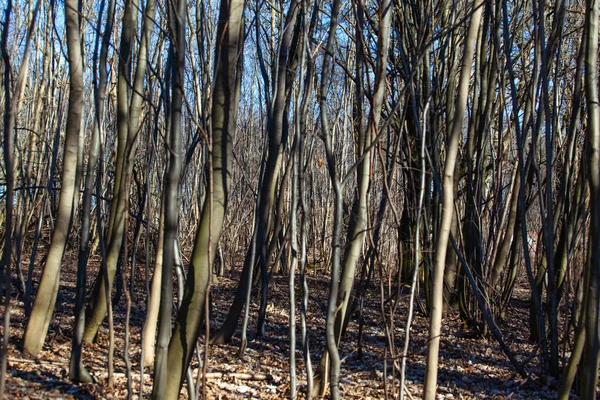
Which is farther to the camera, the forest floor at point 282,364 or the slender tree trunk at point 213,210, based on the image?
the forest floor at point 282,364

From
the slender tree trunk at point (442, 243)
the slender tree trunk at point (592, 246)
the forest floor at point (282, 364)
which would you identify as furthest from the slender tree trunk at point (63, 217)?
the slender tree trunk at point (592, 246)

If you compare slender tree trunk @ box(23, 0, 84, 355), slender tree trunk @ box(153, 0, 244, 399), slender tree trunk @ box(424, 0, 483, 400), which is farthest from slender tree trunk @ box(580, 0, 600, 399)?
slender tree trunk @ box(23, 0, 84, 355)

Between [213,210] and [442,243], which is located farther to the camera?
[442,243]

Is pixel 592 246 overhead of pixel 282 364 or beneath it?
overhead

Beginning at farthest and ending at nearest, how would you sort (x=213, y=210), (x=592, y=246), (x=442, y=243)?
(x=592, y=246) → (x=442, y=243) → (x=213, y=210)

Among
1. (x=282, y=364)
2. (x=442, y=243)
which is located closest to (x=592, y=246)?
(x=442, y=243)

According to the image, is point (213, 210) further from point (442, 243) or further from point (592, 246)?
point (592, 246)

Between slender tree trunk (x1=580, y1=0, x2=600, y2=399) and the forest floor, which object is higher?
slender tree trunk (x1=580, y1=0, x2=600, y2=399)

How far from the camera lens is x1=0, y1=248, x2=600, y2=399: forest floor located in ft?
10.5

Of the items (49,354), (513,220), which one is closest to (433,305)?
(49,354)

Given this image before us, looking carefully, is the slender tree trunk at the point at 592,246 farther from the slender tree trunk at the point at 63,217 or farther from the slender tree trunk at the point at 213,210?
the slender tree trunk at the point at 63,217

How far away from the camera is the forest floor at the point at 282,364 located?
3.20 metres

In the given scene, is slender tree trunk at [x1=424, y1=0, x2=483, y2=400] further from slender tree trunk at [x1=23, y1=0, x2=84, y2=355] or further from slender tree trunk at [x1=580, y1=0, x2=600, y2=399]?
slender tree trunk at [x1=23, y1=0, x2=84, y2=355]

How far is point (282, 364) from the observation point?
13.6 feet
